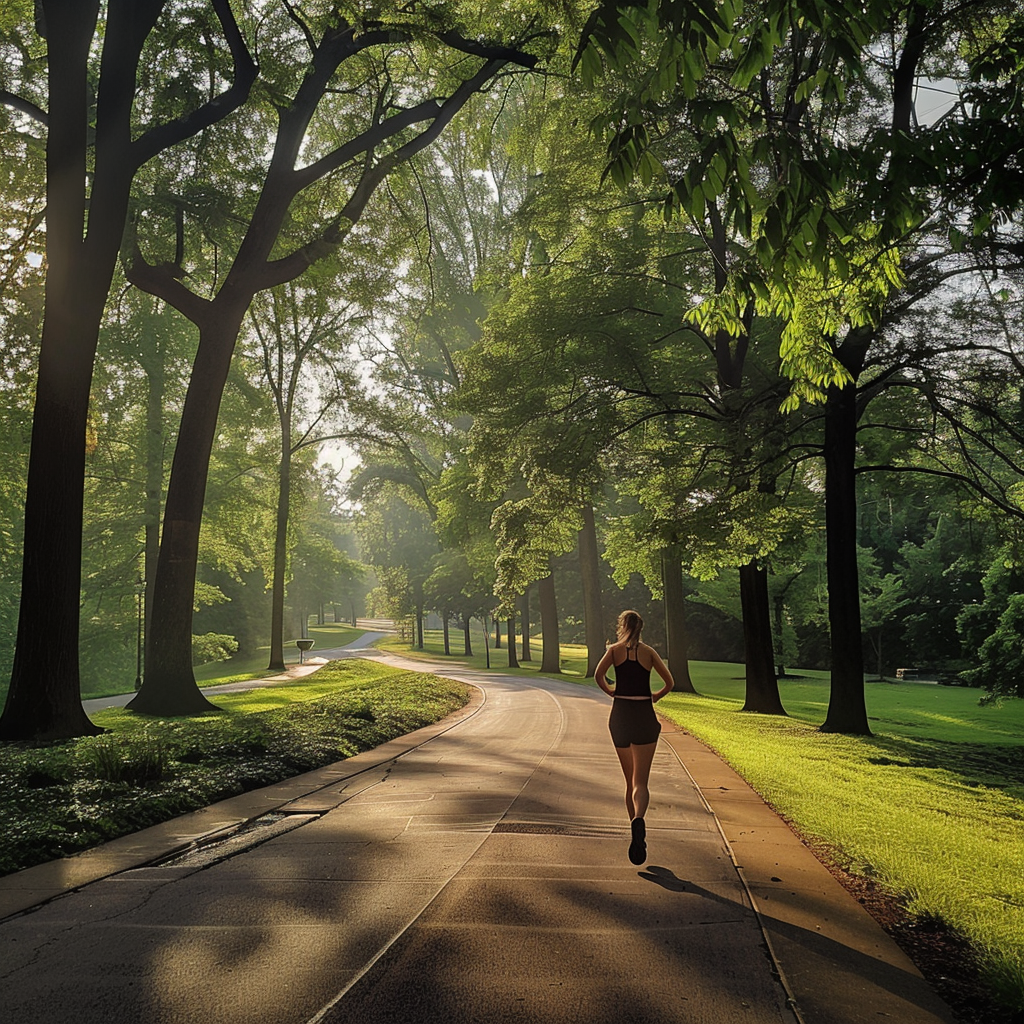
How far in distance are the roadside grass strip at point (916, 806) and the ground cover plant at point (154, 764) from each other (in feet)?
20.3

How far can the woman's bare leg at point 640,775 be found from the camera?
6.51 metres

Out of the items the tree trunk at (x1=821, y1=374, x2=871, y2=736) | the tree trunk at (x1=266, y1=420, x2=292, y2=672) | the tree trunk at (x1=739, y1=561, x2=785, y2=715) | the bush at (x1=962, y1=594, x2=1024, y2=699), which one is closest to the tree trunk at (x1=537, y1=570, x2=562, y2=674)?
the tree trunk at (x1=266, y1=420, x2=292, y2=672)

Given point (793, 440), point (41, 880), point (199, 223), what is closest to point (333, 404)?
point (199, 223)

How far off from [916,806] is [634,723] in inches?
181

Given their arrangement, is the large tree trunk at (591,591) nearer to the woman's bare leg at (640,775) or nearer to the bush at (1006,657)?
the bush at (1006,657)

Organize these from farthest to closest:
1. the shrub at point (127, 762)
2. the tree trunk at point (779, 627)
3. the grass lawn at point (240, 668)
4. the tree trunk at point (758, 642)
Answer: the tree trunk at point (779, 627), the grass lawn at point (240, 668), the tree trunk at point (758, 642), the shrub at point (127, 762)

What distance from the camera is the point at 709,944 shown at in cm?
454

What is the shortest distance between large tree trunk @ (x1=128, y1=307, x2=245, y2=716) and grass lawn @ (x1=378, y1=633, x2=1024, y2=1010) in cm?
1057

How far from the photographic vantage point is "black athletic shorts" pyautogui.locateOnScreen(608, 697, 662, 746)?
266 inches

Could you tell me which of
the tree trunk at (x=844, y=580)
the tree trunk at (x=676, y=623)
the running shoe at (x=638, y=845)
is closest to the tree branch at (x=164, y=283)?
the tree trunk at (x=844, y=580)

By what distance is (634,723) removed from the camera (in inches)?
266

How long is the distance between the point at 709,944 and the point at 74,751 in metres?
8.67

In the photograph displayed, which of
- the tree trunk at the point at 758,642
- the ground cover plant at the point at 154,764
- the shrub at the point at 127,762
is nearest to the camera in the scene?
the ground cover plant at the point at 154,764

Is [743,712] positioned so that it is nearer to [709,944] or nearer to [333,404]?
[709,944]
